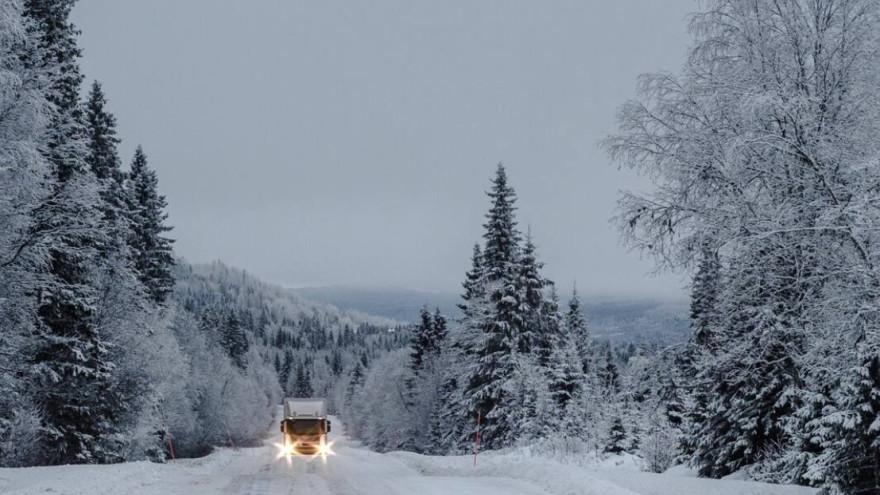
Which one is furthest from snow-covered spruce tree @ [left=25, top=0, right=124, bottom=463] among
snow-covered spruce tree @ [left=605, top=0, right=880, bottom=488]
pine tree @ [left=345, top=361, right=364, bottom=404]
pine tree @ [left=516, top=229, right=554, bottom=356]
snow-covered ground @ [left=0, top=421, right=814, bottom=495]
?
pine tree @ [left=345, top=361, right=364, bottom=404]

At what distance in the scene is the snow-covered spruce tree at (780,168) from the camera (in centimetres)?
955

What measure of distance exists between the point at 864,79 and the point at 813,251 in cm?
279

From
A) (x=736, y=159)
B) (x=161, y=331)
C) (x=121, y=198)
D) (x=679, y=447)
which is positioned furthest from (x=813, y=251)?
(x=161, y=331)

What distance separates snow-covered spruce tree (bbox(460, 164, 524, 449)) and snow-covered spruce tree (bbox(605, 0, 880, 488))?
22.2m

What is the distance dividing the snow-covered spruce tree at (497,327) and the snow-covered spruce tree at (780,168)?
875 inches

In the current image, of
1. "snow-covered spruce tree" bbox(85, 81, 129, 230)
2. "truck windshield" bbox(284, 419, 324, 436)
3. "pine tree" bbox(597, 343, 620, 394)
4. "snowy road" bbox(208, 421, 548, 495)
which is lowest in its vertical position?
"pine tree" bbox(597, 343, 620, 394)

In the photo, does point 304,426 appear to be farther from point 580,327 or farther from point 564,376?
point 580,327

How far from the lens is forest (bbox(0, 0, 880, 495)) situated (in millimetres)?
9922

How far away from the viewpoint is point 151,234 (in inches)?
1412

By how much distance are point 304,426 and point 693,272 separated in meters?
25.1

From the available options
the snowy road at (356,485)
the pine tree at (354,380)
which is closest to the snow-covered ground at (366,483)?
the snowy road at (356,485)

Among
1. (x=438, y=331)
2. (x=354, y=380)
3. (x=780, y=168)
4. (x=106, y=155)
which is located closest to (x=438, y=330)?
(x=438, y=331)

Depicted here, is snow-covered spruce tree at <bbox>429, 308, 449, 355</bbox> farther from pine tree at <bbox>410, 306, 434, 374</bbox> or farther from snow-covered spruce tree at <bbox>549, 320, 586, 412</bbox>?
snow-covered spruce tree at <bbox>549, 320, 586, 412</bbox>

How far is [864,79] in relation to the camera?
999 centimetres
